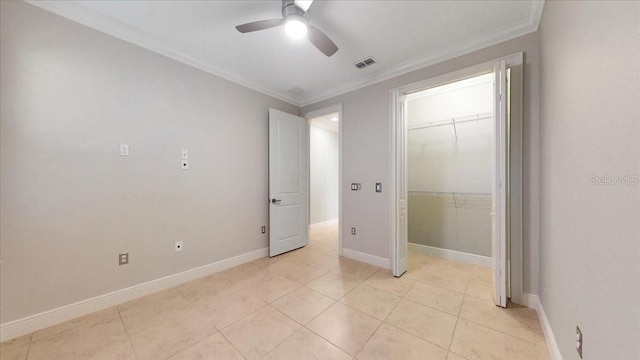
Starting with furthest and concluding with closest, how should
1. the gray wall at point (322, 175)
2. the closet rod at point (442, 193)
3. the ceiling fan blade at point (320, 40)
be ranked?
the gray wall at point (322, 175)
the closet rod at point (442, 193)
the ceiling fan blade at point (320, 40)

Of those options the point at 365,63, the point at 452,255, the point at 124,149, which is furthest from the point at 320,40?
the point at 452,255

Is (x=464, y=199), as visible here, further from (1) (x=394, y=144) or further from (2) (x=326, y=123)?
(2) (x=326, y=123)

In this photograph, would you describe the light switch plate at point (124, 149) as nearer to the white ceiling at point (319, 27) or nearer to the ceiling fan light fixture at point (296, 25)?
the white ceiling at point (319, 27)

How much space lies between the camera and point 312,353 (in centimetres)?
152

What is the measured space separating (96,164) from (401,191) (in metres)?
3.23

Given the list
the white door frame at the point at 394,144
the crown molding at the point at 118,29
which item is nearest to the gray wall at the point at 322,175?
the white door frame at the point at 394,144

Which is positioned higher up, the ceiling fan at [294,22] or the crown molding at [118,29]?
the crown molding at [118,29]

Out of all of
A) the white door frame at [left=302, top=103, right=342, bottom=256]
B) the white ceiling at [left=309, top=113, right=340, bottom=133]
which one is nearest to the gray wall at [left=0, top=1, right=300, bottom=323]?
the white door frame at [left=302, top=103, right=342, bottom=256]

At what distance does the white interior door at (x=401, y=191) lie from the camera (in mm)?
2705

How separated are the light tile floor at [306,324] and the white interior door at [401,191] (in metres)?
0.19

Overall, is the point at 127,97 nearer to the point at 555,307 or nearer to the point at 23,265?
the point at 23,265

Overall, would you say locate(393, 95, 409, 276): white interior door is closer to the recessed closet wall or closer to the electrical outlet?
the recessed closet wall

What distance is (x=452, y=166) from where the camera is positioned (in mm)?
3344

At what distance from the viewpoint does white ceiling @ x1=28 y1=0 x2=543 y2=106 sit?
187 cm
